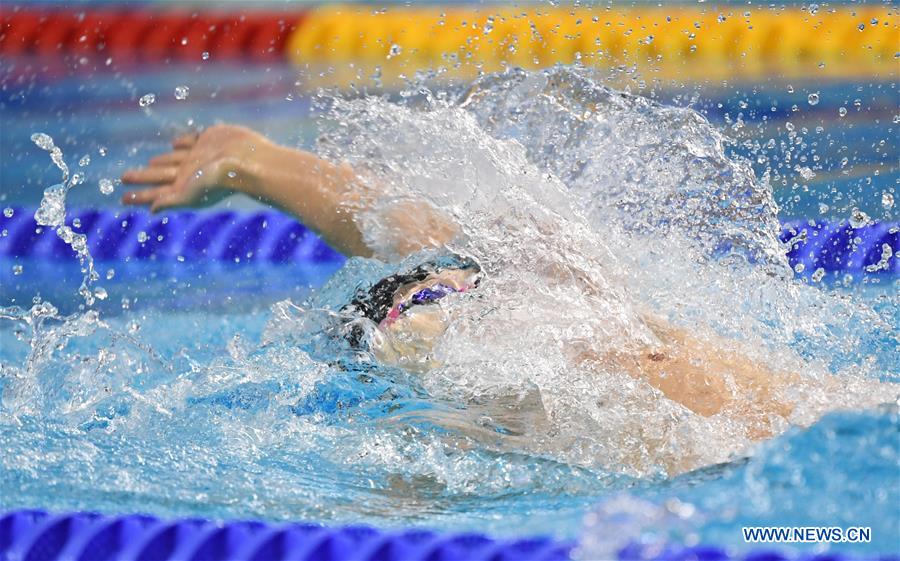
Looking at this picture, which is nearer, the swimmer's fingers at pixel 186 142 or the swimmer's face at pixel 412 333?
the swimmer's face at pixel 412 333

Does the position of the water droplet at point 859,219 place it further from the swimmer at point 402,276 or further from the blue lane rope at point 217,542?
the blue lane rope at point 217,542

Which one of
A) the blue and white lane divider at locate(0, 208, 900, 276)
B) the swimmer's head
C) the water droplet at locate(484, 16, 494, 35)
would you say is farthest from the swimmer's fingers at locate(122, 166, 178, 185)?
the water droplet at locate(484, 16, 494, 35)

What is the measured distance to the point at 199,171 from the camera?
215 cm

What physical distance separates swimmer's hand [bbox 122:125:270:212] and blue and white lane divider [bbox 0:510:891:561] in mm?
896

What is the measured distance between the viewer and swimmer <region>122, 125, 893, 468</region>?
1.60 metres

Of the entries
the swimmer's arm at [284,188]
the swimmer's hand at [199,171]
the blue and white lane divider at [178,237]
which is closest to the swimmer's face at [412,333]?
the swimmer's arm at [284,188]

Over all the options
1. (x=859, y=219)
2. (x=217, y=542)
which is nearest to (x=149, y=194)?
(x=217, y=542)

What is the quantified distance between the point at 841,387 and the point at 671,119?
71 cm

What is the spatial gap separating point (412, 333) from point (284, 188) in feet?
1.77

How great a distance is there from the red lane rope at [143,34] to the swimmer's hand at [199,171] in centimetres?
177

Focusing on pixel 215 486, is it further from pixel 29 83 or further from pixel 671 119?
pixel 29 83

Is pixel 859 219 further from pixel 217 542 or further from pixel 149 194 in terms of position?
pixel 217 542

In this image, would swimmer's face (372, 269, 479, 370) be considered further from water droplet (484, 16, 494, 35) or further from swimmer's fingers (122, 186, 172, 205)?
water droplet (484, 16, 494, 35)

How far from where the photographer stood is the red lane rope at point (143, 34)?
389 centimetres
